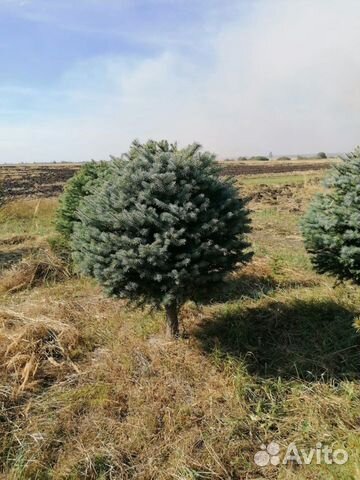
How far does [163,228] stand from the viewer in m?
3.81

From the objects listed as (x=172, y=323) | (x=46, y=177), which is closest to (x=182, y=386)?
(x=172, y=323)

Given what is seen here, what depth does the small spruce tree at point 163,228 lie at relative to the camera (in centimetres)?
376

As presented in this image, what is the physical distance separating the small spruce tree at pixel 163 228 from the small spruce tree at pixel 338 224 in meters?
1.38

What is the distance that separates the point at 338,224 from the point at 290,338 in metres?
1.49

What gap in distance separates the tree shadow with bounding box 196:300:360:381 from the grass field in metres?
0.02

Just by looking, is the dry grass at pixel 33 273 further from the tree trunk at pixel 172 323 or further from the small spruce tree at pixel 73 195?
the tree trunk at pixel 172 323

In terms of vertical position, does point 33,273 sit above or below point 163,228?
below

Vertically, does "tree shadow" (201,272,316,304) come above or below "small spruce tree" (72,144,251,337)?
below

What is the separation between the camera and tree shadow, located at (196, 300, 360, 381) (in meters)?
4.23

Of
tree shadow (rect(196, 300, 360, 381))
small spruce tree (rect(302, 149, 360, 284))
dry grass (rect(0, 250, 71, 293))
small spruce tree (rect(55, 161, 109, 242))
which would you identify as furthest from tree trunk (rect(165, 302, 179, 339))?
small spruce tree (rect(55, 161, 109, 242))

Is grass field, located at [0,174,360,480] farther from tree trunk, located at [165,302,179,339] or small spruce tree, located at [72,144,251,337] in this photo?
small spruce tree, located at [72,144,251,337]

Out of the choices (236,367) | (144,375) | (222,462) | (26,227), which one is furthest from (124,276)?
(26,227)

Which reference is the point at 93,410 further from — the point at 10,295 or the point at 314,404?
the point at 10,295

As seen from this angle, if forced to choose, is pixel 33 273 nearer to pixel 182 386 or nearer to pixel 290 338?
pixel 182 386
